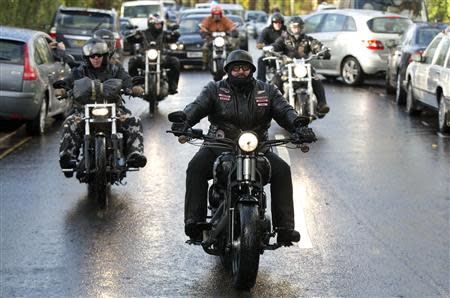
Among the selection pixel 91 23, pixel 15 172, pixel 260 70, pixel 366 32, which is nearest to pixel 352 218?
pixel 15 172

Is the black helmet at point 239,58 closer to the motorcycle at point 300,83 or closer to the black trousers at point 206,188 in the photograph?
the black trousers at point 206,188

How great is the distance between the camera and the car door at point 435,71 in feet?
60.2

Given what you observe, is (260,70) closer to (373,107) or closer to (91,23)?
(373,107)

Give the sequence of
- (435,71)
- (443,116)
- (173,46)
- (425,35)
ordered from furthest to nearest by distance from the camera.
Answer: (425,35) → (173,46) → (435,71) → (443,116)

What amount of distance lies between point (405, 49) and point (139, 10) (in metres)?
27.9

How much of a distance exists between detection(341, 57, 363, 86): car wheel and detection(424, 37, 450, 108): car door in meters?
6.79

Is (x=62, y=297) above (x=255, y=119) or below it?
below

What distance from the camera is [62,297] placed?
8094mm

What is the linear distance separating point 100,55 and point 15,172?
248 cm

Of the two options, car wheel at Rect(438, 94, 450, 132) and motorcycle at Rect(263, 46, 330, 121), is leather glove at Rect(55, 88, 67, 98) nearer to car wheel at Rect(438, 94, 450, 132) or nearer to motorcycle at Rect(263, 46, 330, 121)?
motorcycle at Rect(263, 46, 330, 121)

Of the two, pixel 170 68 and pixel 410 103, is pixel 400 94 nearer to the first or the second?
pixel 410 103

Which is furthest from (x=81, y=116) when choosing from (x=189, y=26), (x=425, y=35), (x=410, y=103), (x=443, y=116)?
(x=189, y=26)

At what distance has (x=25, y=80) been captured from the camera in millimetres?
16562

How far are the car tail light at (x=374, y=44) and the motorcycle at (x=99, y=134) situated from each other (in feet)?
46.9
